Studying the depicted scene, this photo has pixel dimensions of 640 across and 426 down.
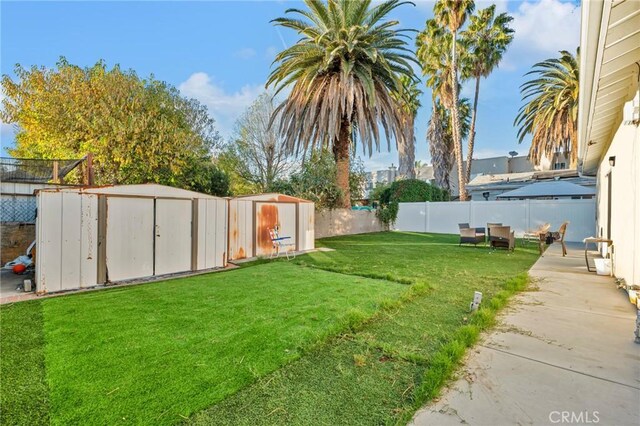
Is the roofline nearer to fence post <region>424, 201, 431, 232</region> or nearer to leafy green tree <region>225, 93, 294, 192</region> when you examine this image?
fence post <region>424, 201, 431, 232</region>

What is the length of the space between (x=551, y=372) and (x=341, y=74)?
1283 cm

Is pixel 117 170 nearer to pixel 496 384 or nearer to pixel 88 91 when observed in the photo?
pixel 88 91

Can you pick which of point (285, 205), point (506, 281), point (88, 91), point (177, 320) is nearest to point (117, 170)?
point (88, 91)

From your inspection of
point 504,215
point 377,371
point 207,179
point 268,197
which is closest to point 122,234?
point 268,197

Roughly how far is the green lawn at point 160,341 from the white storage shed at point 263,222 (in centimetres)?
344

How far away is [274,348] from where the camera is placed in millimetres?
3242

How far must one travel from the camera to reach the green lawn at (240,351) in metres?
2.27

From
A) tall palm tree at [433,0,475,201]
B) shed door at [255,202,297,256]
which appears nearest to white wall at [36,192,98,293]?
shed door at [255,202,297,256]

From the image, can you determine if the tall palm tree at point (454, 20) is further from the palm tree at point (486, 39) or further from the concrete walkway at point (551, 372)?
the concrete walkway at point (551, 372)

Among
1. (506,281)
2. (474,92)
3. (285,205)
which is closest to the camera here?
(506,281)

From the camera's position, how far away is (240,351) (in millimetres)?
3174

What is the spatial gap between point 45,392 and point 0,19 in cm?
906

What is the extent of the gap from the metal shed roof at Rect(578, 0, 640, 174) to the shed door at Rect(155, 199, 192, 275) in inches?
303

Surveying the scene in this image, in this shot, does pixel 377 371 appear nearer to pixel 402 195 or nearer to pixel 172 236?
pixel 172 236
